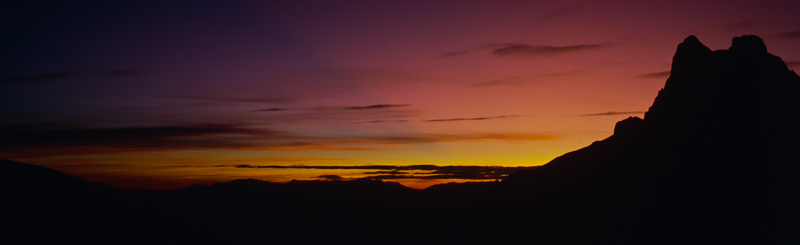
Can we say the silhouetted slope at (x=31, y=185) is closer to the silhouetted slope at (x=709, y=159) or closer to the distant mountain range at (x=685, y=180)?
the distant mountain range at (x=685, y=180)

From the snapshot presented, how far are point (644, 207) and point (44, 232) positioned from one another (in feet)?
618

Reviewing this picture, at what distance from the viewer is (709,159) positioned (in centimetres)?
13912

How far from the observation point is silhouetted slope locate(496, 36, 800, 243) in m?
119

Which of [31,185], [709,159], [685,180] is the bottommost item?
[685,180]

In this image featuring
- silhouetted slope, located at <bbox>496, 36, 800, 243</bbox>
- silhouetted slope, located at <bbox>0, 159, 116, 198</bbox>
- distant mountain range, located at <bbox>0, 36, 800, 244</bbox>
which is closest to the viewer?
silhouetted slope, located at <bbox>496, 36, 800, 243</bbox>

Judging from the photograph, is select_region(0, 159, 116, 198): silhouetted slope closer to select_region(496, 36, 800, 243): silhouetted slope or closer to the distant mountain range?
the distant mountain range

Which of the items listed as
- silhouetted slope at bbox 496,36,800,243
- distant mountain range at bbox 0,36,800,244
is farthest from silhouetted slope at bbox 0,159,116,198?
silhouetted slope at bbox 496,36,800,243

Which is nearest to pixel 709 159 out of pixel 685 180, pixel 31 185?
pixel 685 180

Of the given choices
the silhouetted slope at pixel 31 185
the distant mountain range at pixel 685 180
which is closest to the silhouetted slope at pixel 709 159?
the distant mountain range at pixel 685 180

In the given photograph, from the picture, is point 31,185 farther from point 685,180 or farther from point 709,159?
point 709,159

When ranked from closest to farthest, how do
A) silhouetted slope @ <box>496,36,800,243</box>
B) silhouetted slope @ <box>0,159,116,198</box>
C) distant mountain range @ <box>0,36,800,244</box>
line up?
silhouetted slope @ <box>496,36,800,243</box> → distant mountain range @ <box>0,36,800,244</box> → silhouetted slope @ <box>0,159,116,198</box>

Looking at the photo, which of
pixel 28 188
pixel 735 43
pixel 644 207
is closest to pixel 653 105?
pixel 644 207

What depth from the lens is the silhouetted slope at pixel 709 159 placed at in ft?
390

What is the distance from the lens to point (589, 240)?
566ft
